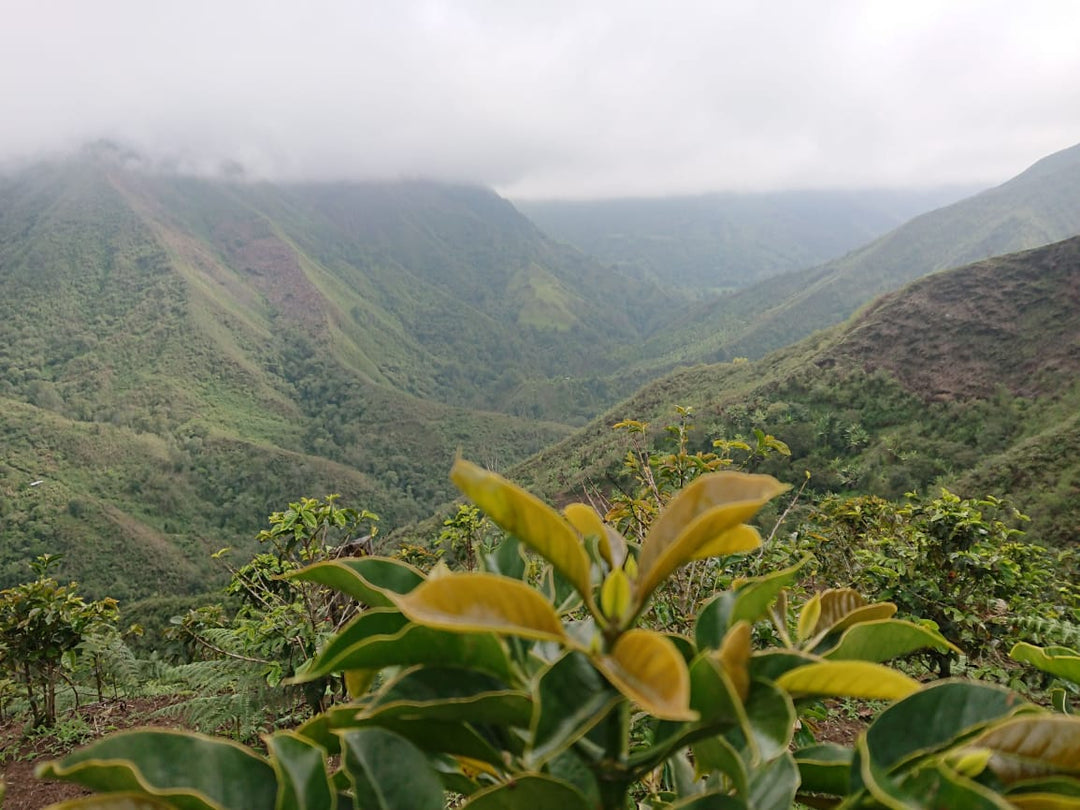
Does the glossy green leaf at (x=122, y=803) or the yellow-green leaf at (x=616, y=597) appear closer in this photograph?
the glossy green leaf at (x=122, y=803)

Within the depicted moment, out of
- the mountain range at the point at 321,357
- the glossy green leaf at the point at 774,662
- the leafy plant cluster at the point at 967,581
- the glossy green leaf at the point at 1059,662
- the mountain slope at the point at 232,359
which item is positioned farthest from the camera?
the mountain slope at the point at 232,359

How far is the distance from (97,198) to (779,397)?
13886 cm

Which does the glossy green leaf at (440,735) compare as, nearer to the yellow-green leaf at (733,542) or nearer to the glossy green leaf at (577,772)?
the glossy green leaf at (577,772)

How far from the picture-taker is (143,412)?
7181 cm

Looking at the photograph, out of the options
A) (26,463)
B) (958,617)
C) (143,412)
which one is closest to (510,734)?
(958,617)

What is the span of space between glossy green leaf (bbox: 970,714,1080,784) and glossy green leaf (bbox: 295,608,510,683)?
52 centimetres

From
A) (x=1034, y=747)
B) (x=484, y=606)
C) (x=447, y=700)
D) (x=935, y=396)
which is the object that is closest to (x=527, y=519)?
(x=484, y=606)

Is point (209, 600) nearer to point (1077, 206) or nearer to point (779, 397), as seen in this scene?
point (779, 397)

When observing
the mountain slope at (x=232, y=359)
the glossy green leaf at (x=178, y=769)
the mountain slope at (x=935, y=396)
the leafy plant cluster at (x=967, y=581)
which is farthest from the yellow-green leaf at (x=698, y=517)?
the mountain slope at (x=935, y=396)

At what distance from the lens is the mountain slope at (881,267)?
9694 cm

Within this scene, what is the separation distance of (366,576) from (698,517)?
1.51 feet

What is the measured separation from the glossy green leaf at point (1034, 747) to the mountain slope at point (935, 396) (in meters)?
17.7

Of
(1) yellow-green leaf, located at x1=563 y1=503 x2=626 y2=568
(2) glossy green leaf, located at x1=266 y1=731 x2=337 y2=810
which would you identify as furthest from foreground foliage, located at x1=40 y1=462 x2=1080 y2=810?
(1) yellow-green leaf, located at x1=563 y1=503 x2=626 y2=568

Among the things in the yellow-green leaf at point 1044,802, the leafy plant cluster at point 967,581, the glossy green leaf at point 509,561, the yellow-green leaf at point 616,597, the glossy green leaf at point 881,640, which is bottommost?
the leafy plant cluster at point 967,581
